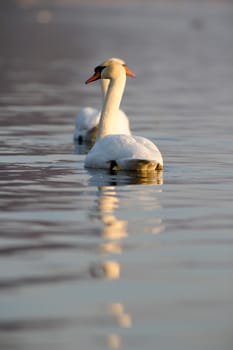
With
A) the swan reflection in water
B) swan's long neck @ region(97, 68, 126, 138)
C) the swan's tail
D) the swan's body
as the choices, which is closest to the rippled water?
the swan reflection in water

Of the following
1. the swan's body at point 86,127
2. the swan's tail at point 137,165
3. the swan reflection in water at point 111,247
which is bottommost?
the swan reflection in water at point 111,247

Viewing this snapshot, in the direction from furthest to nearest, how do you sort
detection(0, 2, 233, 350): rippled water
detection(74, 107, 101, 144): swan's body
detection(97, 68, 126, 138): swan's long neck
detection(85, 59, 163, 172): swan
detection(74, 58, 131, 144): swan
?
detection(74, 107, 101, 144): swan's body, detection(74, 58, 131, 144): swan, detection(97, 68, 126, 138): swan's long neck, detection(85, 59, 163, 172): swan, detection(0, 2, 233, 350): rippled water

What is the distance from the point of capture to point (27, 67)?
41.2 metres

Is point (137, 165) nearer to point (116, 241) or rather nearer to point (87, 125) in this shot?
point (116, 241)

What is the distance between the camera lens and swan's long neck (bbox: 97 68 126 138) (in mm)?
16047

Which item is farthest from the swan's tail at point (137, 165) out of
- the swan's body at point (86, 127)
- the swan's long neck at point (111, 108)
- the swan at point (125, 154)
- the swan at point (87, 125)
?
the swan's body at point (86, 127)

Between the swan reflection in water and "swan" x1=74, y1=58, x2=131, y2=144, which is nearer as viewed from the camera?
the swan reflection in water

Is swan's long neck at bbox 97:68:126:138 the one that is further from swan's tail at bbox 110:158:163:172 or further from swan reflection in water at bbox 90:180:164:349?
swan reflection in water at bbox 90:180:164:349

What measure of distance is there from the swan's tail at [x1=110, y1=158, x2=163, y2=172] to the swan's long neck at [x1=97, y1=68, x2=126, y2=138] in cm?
183

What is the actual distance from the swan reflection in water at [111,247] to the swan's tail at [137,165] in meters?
1.01

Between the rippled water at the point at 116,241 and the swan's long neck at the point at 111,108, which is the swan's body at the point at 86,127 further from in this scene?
the swan's long neck at the point at 111,108

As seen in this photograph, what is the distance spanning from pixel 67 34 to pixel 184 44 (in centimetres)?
1536

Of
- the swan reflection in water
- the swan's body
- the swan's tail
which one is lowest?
the swan reflection in water

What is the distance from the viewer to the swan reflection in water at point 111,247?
734 centimetres
